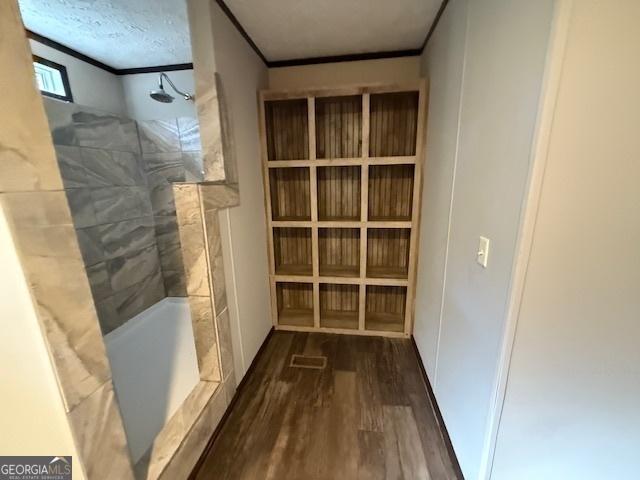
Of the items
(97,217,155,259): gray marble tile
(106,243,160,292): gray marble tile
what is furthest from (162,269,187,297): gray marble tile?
(97,217,155,259): gray marble tile

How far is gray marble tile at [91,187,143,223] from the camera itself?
2.06m

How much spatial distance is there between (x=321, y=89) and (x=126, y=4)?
4.00 ft

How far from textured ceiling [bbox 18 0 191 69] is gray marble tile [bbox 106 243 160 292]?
165 centimetres

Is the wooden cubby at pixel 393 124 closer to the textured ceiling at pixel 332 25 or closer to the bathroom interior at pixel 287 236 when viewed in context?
the bathroom interior at pixel 287 236

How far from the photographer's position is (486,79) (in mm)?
967

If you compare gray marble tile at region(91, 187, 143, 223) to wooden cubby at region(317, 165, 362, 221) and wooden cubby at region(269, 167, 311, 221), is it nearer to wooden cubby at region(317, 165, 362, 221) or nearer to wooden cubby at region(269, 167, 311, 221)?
wooden cubby at region(269, 167, 311, 221)

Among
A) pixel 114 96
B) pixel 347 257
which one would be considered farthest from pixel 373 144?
pixel 114 96

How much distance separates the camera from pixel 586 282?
739mm

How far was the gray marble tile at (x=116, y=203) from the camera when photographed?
2.06 metres

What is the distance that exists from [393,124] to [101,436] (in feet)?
7.82

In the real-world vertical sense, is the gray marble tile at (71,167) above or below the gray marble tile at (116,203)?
above

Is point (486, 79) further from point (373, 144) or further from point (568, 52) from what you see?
point (373, 144)

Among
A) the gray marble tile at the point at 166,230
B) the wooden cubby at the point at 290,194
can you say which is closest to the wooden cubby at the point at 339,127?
the wooden cubby at the point at 290,194

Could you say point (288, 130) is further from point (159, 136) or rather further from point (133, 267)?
point (133, 267)
